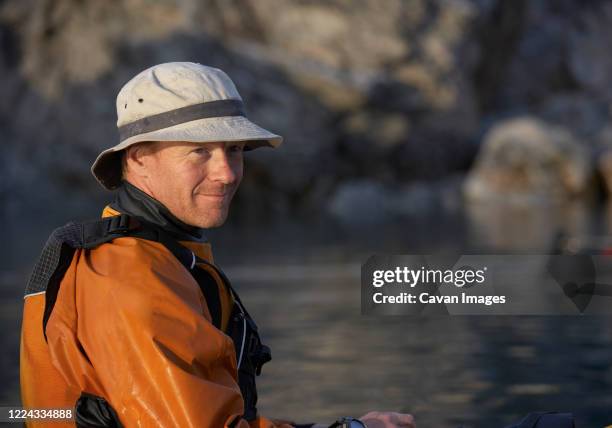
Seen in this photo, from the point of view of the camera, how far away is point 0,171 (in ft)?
114

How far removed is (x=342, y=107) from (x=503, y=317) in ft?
85.5

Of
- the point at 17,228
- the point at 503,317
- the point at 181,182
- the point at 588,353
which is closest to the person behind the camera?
the point at 181,182

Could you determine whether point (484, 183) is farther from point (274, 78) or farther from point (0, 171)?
point (0, 171)

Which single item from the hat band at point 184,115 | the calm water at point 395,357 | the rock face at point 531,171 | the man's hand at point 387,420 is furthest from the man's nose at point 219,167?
the rock face at point 531,171

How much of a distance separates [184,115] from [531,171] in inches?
1396

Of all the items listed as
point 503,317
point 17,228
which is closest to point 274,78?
point 17,228

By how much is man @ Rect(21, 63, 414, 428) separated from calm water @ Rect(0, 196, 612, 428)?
3143 millimetres

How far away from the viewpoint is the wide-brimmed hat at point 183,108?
2.72 m

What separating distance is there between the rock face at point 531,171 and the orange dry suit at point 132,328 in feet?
114

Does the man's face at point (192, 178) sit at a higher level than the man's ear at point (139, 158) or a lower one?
lower

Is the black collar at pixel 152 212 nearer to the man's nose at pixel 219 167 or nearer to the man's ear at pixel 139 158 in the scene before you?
the man's ear at pixel 139 158

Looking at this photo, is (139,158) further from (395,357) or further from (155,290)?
(395,357)

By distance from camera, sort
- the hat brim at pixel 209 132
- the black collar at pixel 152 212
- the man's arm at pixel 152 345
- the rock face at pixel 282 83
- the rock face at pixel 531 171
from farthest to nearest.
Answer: the rock face at pixel 531 171
the rock face at pixel 282 83
the black collar at pixel 152 212
the hat brim at pixel 209 132
the man's arm at pixel 152 345

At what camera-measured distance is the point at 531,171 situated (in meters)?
37.4
